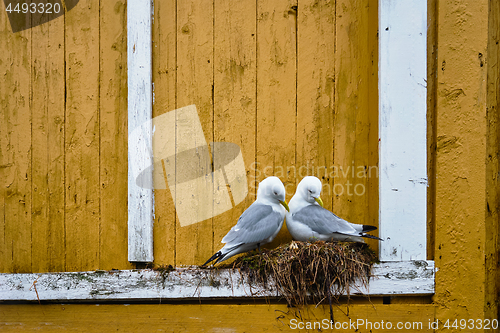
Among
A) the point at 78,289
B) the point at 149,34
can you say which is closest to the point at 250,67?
the point at 149,34

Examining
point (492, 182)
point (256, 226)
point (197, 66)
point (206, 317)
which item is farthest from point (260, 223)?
A: point (492, 182)

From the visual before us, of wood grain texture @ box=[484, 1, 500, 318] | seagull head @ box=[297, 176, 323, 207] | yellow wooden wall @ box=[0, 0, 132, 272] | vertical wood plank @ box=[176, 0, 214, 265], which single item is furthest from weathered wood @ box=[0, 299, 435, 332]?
seagull head @ box=[297, 176, 323, 207]

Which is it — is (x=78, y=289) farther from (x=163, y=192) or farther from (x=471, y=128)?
(x=471, y=128)

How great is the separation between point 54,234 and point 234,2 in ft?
6.09

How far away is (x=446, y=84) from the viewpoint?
6.57ft

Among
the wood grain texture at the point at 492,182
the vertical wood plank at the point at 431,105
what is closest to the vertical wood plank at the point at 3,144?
the vertical wood plank at the point at 431,105

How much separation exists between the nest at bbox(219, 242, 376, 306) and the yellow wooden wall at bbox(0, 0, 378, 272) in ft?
1.02

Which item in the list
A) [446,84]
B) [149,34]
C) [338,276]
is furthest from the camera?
[149,34]

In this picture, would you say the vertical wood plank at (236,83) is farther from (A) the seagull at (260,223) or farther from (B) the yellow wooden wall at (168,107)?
(A) the seagull at (260,223)

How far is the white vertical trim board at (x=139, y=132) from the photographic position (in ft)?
6.96

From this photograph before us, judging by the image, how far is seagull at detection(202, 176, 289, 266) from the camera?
1952mm

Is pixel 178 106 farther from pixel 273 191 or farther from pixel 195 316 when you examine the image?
pixel 195 316

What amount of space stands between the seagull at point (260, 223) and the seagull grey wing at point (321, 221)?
105 millimetres

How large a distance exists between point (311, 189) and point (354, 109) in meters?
0.59
